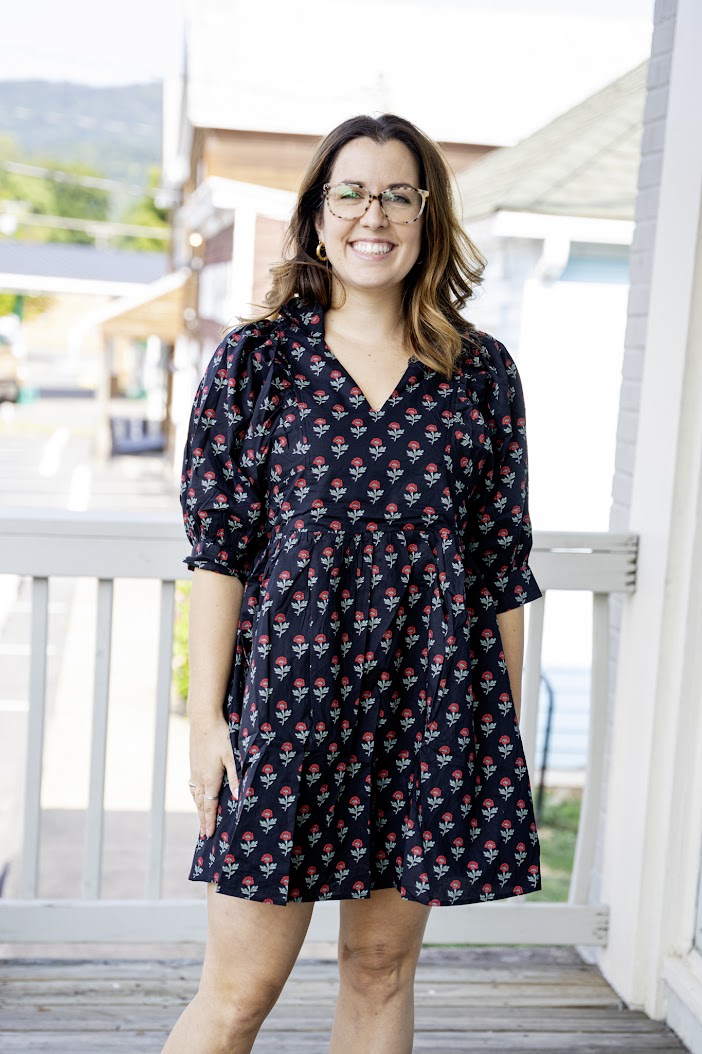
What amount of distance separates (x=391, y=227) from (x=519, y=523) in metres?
0.45

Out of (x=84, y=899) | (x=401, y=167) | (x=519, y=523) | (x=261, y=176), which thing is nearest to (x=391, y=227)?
(x=401, y=167)

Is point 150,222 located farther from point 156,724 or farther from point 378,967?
point 378,967

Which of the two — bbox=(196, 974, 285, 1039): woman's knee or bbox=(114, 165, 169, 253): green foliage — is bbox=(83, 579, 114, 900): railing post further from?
bbox=(114, 165, 169, 253): green foliage

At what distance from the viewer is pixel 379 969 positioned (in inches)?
63.1

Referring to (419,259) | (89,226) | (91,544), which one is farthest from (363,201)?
(89,226)

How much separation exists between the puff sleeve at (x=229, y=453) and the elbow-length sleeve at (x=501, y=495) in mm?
307

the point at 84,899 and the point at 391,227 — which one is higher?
the point at 391,227

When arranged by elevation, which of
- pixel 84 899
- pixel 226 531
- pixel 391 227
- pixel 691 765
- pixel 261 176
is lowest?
pixel 84 899

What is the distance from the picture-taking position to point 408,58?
39.8ft

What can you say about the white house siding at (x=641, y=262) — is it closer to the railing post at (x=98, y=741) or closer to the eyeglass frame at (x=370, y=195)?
the eyeglass frame at (x=370, y=195)

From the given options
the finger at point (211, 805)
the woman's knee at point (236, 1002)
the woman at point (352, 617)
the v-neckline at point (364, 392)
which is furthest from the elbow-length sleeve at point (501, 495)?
the woman's knee at point (236, 1002)

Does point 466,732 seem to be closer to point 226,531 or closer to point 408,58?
point 226,531

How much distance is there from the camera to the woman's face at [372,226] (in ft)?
4.98

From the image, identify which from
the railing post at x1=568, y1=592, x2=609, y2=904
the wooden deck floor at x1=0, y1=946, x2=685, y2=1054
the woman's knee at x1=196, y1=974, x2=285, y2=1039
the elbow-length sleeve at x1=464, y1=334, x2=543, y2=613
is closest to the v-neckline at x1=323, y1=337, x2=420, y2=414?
the elbow-length sleeve at x1=464, y1=334, x2=543, y2=613
